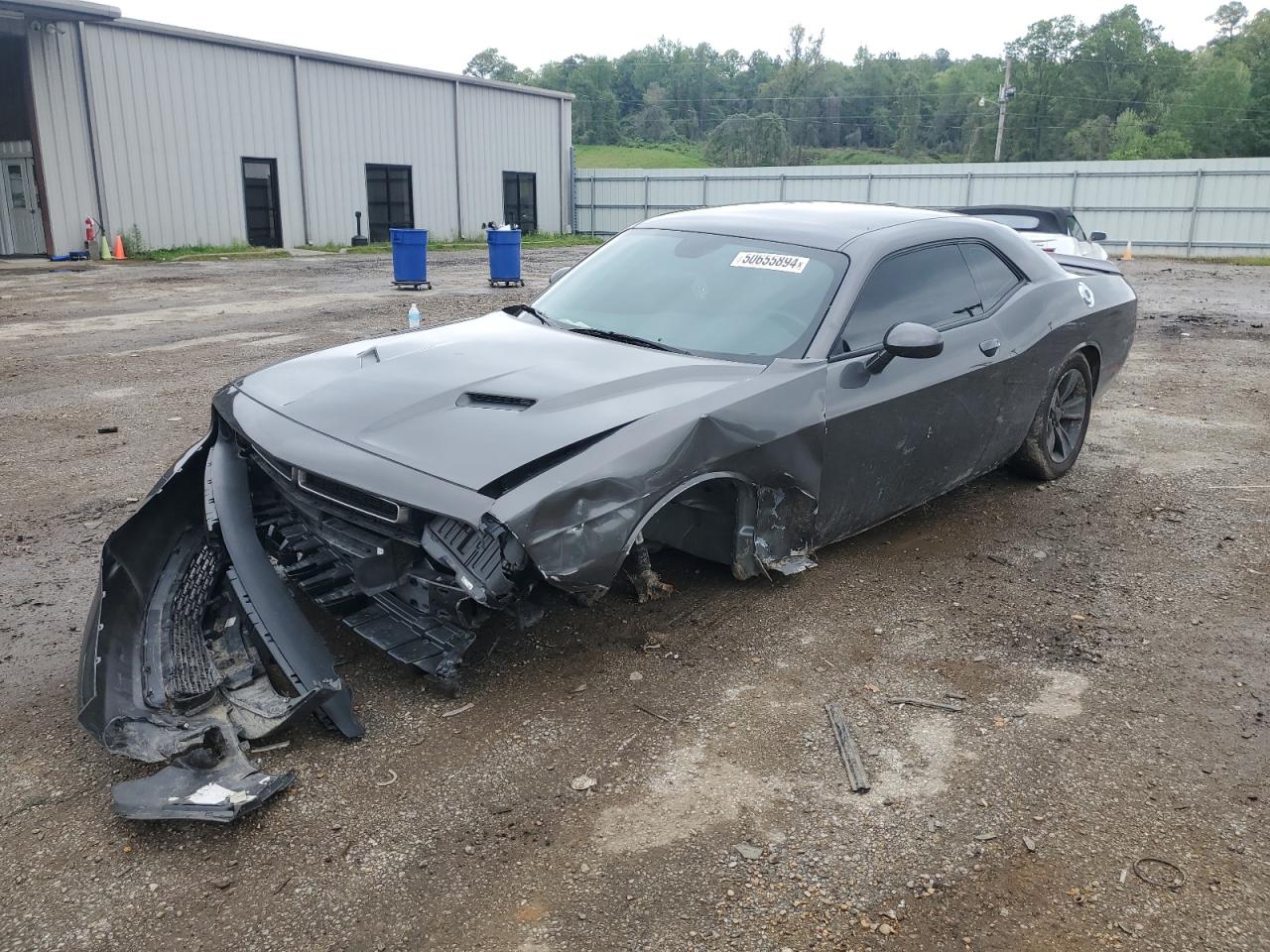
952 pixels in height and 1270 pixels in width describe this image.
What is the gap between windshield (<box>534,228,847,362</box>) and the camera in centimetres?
411

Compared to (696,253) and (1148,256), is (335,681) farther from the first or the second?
(1148,256)

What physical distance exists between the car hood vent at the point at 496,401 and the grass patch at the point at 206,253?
858 inches

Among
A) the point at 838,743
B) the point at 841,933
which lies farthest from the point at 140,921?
the point at 838,743

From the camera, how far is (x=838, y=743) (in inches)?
124

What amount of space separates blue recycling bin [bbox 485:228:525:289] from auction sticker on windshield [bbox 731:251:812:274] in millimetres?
12341

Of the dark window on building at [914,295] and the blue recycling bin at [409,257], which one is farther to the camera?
the blue recycling bin at [409,257]

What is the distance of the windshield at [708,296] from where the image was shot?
4113mm

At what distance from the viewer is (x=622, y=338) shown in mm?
4270

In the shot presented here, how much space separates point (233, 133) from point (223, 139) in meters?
0.33

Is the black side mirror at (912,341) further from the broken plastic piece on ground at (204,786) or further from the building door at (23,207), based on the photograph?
the building door at (23,207)

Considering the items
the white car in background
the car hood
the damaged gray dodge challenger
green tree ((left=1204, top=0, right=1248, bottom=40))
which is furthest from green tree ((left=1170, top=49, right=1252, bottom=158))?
the car hood

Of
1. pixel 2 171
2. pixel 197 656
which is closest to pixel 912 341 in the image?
pixel 197 656

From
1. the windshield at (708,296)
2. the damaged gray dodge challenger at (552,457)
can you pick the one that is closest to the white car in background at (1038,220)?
the damaged gray dodge challenger at (552,457)

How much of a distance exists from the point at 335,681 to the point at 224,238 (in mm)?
25210
